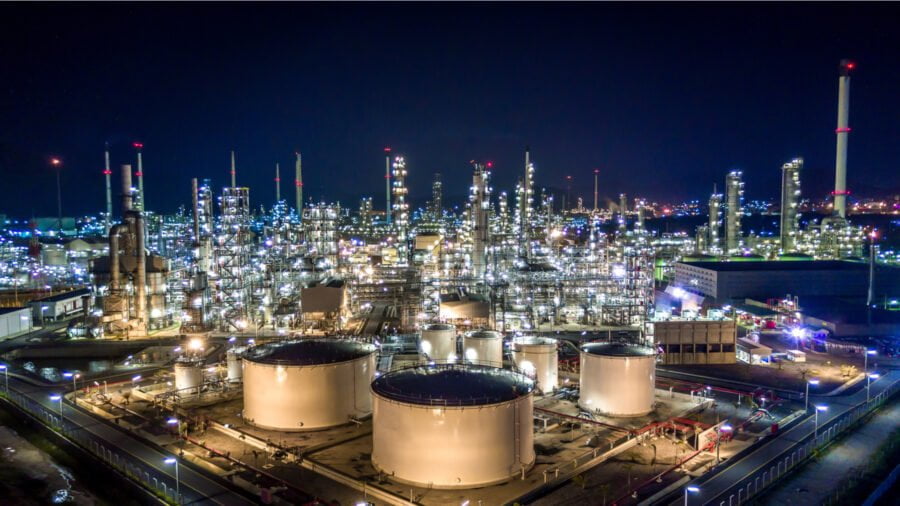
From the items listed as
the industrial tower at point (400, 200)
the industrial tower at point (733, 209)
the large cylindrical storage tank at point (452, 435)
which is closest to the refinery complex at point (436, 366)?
the large cylindrical storage tank at point (452, 435)

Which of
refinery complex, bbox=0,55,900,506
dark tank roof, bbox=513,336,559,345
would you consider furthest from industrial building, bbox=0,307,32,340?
dark tank roof, bbox=513,336,559,345

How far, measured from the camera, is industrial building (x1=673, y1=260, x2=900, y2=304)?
47.3 metres

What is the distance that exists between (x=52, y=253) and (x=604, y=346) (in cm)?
6645

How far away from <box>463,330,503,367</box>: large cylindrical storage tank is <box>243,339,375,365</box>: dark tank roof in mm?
5583

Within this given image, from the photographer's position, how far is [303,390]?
65.9ft

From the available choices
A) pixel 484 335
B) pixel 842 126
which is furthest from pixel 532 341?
pixel 842 126

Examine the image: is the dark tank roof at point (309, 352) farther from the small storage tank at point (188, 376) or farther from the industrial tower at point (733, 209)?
the industrial tower at point (733, 209)

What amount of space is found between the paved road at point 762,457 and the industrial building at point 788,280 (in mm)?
23641

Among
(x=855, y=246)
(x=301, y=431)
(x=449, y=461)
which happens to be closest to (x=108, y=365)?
(x=301, y=431)

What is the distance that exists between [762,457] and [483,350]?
11999 millimetres

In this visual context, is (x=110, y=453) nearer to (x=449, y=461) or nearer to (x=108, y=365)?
A: (x=449, y=461)

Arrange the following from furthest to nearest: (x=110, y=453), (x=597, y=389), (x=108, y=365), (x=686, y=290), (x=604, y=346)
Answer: (x=686, y=290) → (x=108, y=365) → (x=604, y=346) → (x=597, y=389) → (x=110, y=453)

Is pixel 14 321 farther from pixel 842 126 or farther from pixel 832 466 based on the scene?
pixel 842 126

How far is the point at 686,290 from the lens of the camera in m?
51.4
